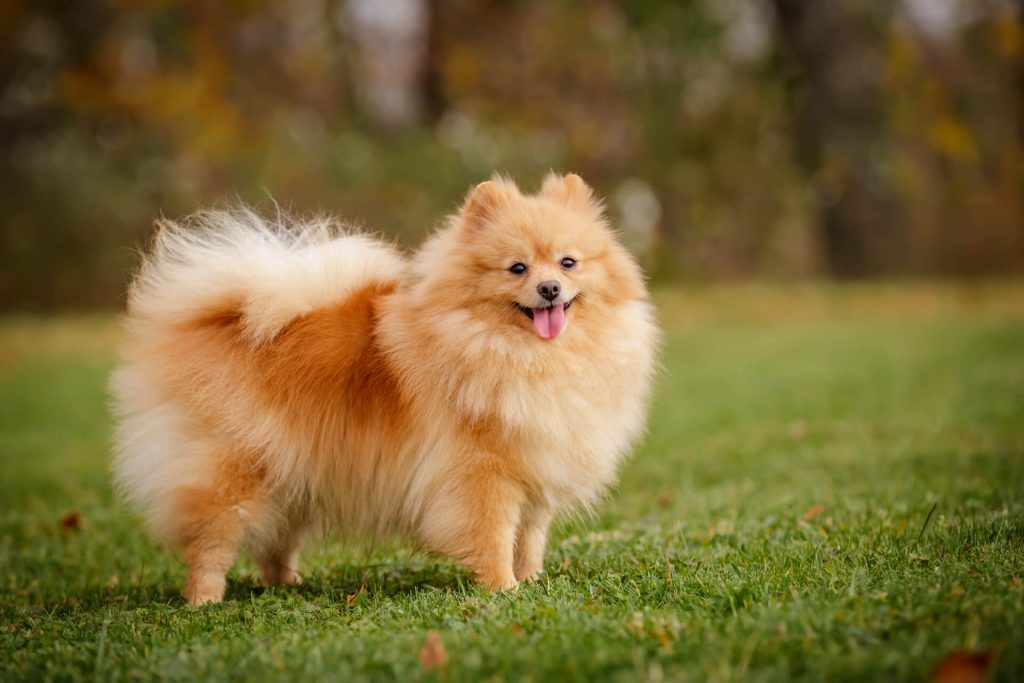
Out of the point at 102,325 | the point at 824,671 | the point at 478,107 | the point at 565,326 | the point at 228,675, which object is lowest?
the point at 102,325

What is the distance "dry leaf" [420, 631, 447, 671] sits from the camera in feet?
8.96

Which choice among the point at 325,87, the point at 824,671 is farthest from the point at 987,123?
the point at 824,671

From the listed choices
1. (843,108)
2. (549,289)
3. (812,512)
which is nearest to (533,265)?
(549,289)

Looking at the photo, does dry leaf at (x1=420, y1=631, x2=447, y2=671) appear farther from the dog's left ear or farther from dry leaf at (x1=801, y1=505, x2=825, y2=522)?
dry leaf at (x1=801, y1=505, x2=825, y2=522)

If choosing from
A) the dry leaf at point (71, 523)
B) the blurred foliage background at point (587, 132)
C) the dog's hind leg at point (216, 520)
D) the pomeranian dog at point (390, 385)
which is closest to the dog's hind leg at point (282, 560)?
the pomeranian dog at point (390, 385)

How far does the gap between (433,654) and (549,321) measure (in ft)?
4.87

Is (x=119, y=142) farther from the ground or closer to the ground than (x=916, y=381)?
farther from the ground

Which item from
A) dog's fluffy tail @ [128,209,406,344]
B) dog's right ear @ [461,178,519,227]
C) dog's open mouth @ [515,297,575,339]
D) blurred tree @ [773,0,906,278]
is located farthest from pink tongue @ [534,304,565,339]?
blurred tree @ [773,0,906,278]

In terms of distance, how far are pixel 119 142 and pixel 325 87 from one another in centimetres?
486

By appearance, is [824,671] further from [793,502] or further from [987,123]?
[987,123]

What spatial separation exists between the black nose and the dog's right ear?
457 millimetres

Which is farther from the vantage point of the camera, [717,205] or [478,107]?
[478,107]

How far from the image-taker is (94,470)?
7641mm

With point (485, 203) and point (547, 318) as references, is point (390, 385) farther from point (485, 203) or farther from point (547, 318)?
point (485, 203)
